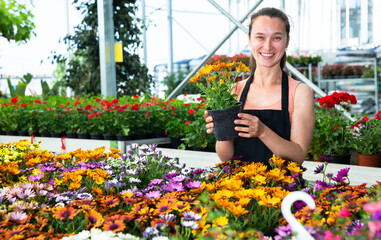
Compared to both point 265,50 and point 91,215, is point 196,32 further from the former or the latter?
point 91,215

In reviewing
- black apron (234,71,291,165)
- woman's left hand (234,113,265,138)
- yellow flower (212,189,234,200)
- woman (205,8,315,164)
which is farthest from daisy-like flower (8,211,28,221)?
black apron (234,71,291,165)

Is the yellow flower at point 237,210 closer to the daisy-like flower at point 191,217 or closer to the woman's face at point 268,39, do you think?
the daisy-like flower at point 191,217

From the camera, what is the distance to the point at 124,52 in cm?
676

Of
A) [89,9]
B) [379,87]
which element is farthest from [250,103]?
[89,9]

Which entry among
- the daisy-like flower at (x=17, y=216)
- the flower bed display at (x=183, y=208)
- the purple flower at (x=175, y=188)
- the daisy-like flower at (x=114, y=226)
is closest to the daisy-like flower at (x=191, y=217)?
the flower bed display at (x=183, y=208)

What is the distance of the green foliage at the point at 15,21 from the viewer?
13000mm

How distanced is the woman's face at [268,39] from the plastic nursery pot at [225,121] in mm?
377

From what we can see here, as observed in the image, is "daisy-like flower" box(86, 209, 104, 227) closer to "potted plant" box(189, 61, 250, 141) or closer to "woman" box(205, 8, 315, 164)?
"potted plant" box(189, 61, 250, 141)

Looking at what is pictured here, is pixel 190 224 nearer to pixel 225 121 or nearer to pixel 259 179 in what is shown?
pixel 259 179

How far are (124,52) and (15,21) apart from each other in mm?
8110

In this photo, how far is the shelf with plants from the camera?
18.6ft

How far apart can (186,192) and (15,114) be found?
4.05 meters

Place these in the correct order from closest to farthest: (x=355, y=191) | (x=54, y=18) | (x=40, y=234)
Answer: (x=40, y=234)
(x=355, y=191)
(x=54, y=18)

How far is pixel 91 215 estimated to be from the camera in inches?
36.1
